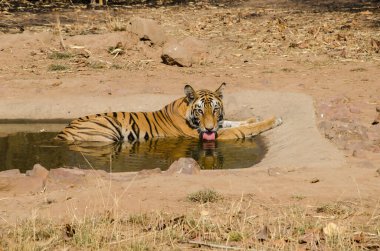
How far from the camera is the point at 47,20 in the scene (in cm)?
1967

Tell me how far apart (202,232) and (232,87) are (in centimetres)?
768

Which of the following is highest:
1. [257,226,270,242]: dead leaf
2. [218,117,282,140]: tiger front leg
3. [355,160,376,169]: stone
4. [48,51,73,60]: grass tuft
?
[48,51,73,60]: grass tuft

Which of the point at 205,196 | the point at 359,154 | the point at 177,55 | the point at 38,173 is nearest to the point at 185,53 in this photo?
the point at 177,55

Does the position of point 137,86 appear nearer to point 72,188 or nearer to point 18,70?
point 18,70

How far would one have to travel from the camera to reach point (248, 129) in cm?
1118

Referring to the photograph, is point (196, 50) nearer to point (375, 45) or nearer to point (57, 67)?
point (57, 67)

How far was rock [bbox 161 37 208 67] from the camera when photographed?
15071 millimetres

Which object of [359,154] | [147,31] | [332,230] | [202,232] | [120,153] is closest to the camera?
[332,230]

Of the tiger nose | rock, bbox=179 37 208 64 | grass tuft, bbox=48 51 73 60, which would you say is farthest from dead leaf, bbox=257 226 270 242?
grass tuft, bbox=48 51 73 60

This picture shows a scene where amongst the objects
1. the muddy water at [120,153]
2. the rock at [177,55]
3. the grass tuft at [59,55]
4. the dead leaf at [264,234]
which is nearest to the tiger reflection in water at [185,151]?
the muddy water at [120,153]

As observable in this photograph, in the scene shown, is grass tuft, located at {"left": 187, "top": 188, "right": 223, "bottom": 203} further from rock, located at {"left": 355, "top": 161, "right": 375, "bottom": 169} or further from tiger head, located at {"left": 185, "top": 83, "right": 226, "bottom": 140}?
tiger head, located at {"left": 185, "top": 83, "right": 226, "bottom": 140}

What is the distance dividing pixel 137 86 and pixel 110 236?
26.0ft

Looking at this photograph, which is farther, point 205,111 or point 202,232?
point 205,111

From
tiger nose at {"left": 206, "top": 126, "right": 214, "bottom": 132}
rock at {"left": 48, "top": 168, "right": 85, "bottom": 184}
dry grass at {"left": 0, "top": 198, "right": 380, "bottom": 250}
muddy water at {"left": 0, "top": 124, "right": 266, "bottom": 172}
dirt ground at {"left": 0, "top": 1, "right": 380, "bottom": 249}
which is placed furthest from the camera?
tiger nose at {"left": 206, "top": 126, "right": 214, "bottom": 132}
